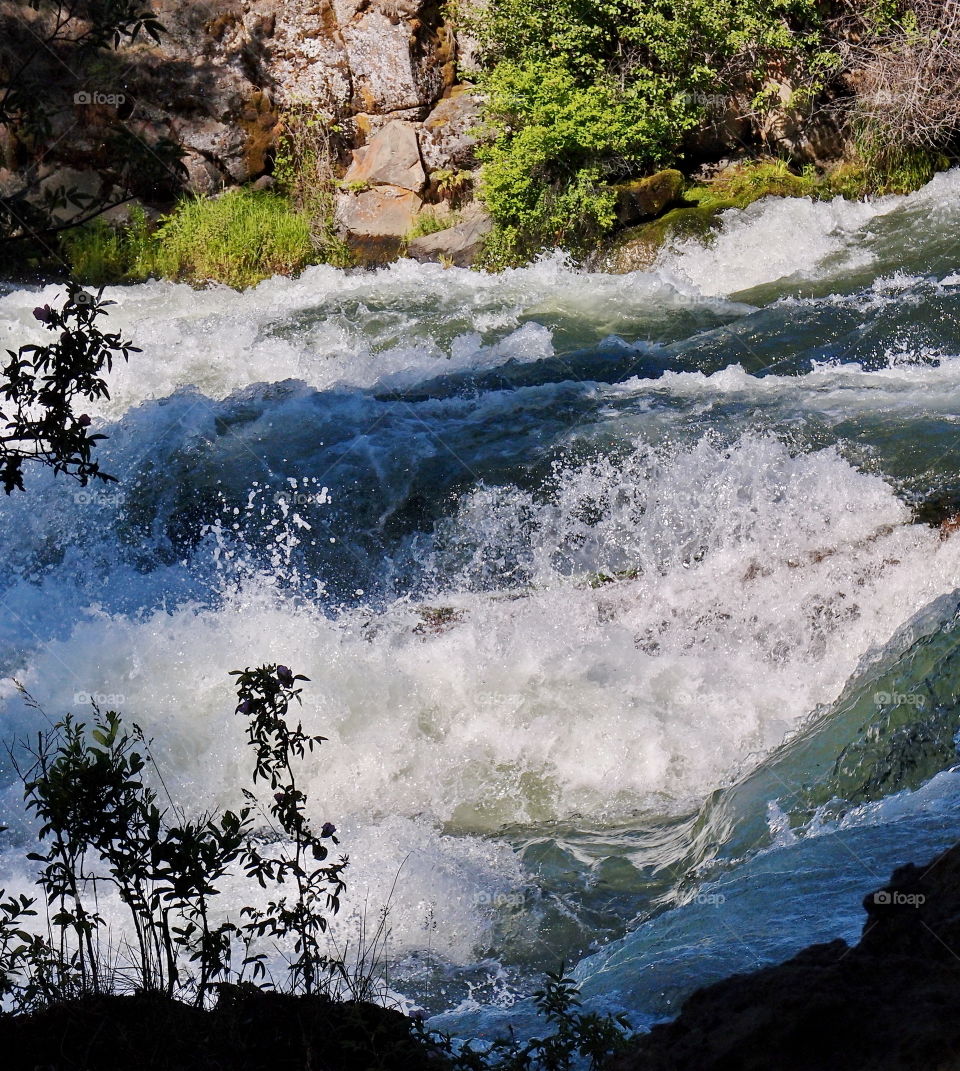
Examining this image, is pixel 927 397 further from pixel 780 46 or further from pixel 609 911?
pixel 780 46

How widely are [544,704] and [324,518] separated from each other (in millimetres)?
1831

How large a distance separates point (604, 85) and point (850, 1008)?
34.7 feet

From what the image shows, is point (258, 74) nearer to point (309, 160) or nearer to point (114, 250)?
point (309, 160)

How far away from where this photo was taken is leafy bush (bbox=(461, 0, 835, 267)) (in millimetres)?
10836

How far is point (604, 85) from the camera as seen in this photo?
11.1 meters

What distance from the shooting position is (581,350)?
800 cm

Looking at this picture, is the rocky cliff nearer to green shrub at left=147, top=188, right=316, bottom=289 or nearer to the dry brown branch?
green shrub at left=147, top=188, right=316, bottom=289

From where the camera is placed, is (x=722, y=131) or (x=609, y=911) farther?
(x=722, y=131)

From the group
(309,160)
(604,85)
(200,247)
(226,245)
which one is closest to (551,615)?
(604,85)

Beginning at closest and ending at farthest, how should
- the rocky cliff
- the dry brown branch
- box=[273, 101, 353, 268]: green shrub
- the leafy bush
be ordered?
the dry brown branch → the leafy bush → the rocky cliff → box=[273, 101, 353, 268]: green shrub

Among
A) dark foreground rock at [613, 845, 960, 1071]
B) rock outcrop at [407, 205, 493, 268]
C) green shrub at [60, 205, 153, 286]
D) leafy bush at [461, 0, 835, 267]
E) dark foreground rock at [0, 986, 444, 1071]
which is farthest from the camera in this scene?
green shrub at [60, 205, 153, 286]

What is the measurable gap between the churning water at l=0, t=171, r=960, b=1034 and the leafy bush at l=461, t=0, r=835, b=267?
3334mm

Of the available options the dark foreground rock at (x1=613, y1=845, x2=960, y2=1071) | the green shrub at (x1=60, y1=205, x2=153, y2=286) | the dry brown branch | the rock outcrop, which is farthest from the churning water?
the green shrub at (x1=60, y1=205, x2=153, y2=286)

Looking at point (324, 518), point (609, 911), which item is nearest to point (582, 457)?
point (324, 518)
